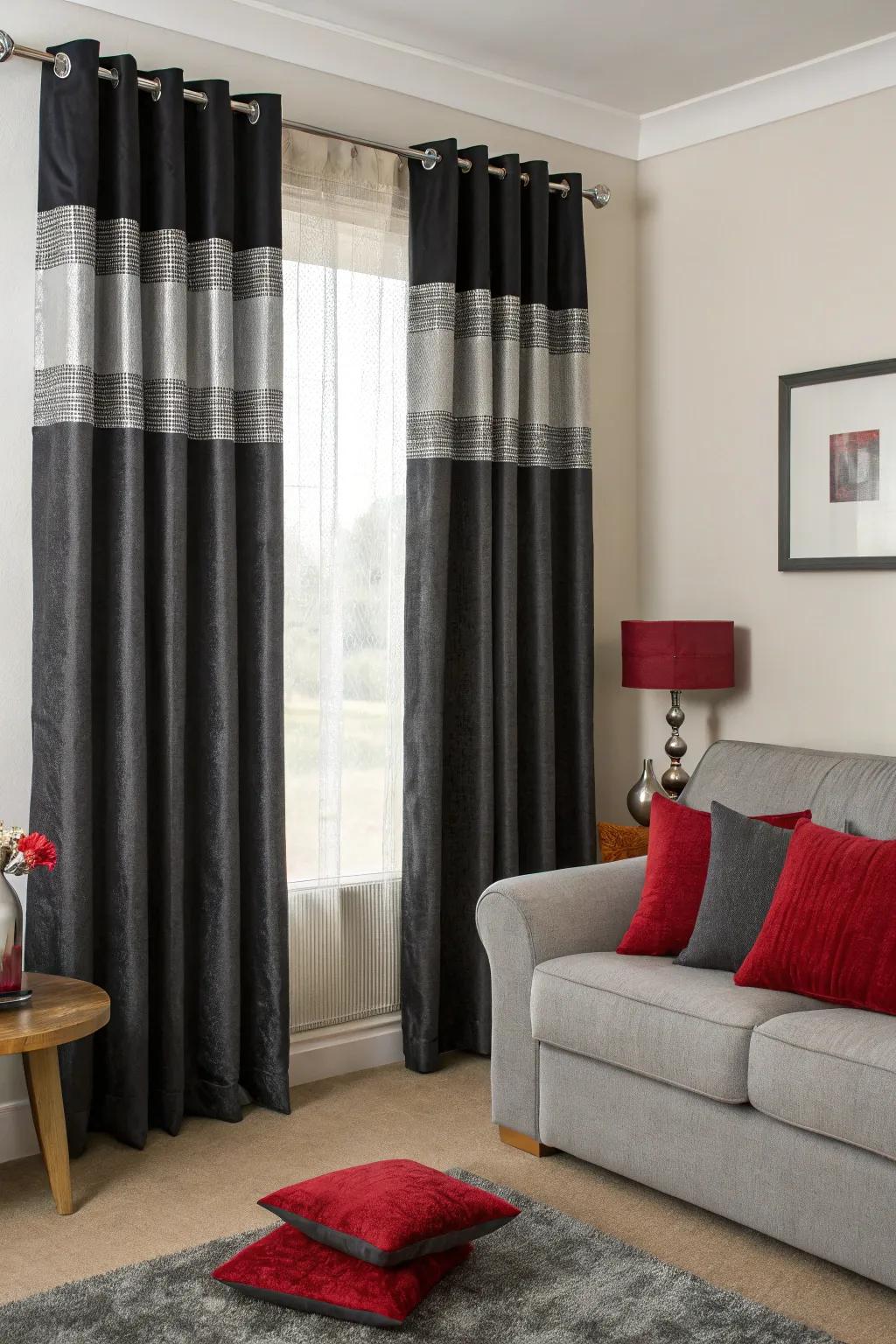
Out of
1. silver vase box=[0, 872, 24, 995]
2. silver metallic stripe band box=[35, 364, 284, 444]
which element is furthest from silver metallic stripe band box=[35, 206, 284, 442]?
silver vase box=[0, 872, 24, 995]

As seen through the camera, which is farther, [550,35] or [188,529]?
[550,35]

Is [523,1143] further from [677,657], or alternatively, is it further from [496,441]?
[496,441]

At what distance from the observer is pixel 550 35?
3.78 meters

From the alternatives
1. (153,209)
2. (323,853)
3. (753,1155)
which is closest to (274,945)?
(323,853)

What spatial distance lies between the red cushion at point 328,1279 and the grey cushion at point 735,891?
0.91 m

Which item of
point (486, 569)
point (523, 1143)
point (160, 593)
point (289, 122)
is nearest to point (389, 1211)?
point (523, 1143)

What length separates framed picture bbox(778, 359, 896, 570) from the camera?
3.80 metres

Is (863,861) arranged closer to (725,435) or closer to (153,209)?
(725,435)

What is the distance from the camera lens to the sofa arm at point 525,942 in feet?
10.7

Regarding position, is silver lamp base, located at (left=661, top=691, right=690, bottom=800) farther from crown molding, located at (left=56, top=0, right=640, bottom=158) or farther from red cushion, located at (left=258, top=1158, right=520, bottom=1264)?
crown molding, located at (left=56, top=0, right=640, bottom=158)

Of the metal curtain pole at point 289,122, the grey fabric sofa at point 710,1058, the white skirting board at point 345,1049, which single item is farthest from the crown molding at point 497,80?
the white skirting board at point 345,1049

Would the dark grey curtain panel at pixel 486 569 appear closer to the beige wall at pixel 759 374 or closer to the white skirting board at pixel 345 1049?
the white skirting board at pixel 345 1049

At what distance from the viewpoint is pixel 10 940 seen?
2.90m

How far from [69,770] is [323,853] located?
89 cm
